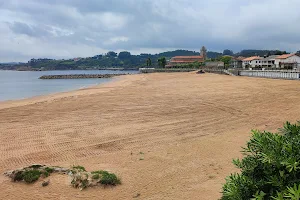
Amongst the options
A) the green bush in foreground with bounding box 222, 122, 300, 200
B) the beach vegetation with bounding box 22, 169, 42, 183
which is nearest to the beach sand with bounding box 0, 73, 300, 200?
the beach vegetation with bounding box 22, 169, 42, 183

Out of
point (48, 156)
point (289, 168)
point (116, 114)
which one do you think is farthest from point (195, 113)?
point (289, 168)

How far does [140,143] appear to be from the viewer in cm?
1150

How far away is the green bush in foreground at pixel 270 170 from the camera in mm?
3084

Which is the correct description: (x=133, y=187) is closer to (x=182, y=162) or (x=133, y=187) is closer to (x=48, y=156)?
(x=182, y=162)

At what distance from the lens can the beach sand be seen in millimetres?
7371

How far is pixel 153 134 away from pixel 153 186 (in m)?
5.41

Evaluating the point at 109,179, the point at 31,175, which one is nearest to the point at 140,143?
the point at 109,179

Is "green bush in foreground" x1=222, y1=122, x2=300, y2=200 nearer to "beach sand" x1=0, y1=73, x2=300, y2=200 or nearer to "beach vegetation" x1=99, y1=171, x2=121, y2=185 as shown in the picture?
"beach sand" x1=0, y1=73, x2=300, y2=200

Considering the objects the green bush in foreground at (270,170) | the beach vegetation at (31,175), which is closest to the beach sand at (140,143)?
the beach vegetation at (31,175)

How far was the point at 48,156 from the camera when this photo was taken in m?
10.2

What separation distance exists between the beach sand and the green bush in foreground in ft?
11.5

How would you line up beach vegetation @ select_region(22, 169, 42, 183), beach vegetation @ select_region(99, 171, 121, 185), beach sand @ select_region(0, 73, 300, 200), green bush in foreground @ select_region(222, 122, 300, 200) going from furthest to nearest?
beach vegetation @ select_region(22, 169, 42, 183) < beach vegetation @ select_region(99, 171, 121, 185) < beach sand @ select_region(0, 73, 300, 200) < green bush in foreground @ select_region(222, 122, 300, 200)

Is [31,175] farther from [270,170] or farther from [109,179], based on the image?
[270,170]

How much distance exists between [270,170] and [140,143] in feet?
27.6
